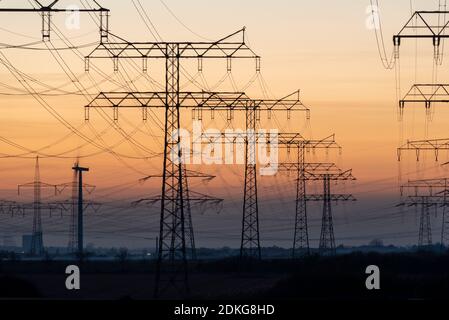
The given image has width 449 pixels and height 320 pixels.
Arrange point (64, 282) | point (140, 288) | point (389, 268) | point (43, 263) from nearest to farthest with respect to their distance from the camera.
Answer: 1. point (140, 288)
2. point (64, 282)
3. point (389, 268)
4. point (43, 263)

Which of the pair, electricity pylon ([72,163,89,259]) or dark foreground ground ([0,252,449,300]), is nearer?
dark foreground ground ([0,252,449,300])

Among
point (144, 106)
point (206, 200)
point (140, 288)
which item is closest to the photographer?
point (144, 106)

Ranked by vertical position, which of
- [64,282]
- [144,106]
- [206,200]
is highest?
[144,106]

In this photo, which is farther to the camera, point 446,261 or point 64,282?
point 446,261

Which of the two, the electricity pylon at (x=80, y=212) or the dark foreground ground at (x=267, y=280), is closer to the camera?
the dark foreground ground at (x=267, y=280)
